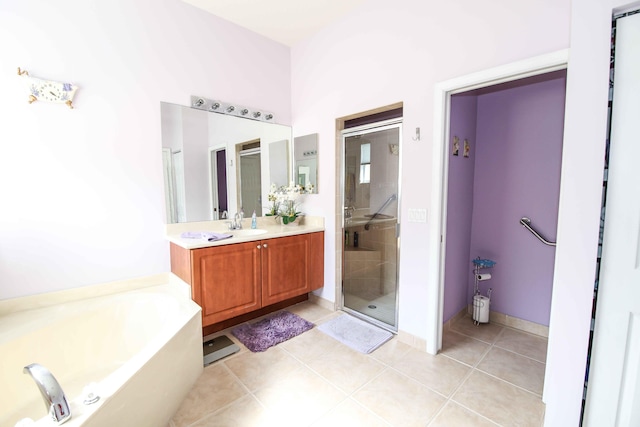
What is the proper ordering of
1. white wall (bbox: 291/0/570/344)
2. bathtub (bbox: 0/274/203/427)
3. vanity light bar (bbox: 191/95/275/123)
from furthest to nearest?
vanity light bar (bbox: 191/95/275/123) → white wall (bbox: 291/0/570/344) → bathtub (bbox: 0/274/203/427)

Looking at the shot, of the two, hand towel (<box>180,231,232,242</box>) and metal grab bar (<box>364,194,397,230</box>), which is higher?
metal grab bar (<box>364,194,397,230</box>)

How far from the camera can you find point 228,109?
9.19 feet

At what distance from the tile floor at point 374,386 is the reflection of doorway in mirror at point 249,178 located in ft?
4.71

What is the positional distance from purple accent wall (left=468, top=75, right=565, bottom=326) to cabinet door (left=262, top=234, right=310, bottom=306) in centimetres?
184

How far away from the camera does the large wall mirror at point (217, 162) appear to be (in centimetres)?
249

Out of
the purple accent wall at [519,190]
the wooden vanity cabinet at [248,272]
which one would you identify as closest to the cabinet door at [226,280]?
the wooden vanity cabinet at [248,272]

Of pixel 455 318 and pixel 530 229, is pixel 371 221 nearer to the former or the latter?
pixel 455 318

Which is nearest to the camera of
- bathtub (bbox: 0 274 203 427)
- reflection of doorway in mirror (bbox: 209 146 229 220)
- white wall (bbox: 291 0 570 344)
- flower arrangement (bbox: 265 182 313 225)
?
bathtub (bbox: 0 274 203 427)

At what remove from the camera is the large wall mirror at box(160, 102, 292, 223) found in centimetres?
249

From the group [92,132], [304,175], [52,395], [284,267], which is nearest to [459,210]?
[304,175]

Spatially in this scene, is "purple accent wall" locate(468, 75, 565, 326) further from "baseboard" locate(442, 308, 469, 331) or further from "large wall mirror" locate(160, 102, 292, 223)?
"large wall mirror" locate(160, 102, 292, 223)

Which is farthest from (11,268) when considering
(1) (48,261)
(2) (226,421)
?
(2) (226,421)

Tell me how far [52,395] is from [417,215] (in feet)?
7.39

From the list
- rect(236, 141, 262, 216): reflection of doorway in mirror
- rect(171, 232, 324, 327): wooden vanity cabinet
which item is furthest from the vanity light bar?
rect(171, 232, 324, 327): wooden vanity cabinet
